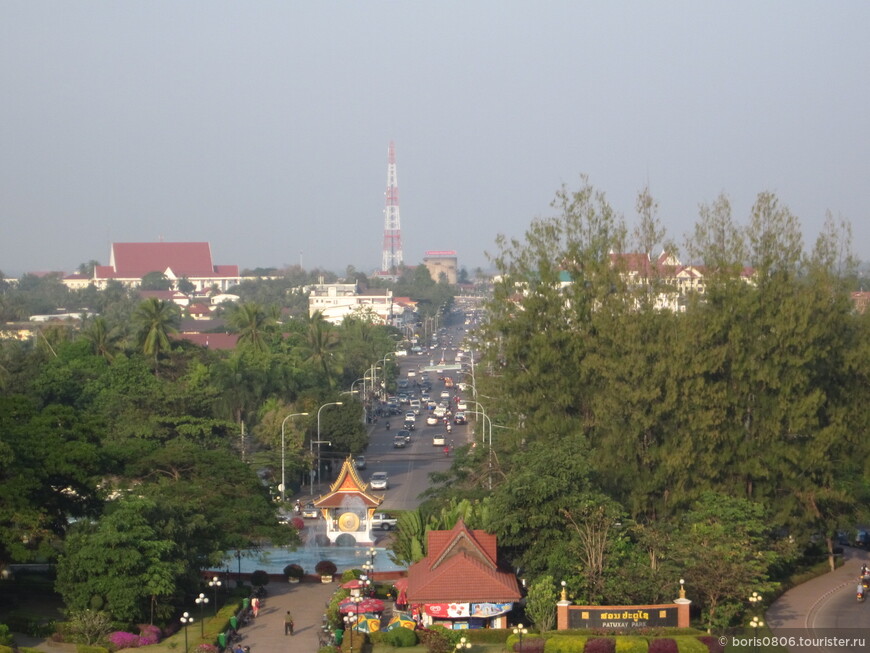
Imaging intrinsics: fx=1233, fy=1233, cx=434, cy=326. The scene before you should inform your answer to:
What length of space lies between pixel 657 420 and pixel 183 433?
17.4 m

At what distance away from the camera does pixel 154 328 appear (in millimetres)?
56188

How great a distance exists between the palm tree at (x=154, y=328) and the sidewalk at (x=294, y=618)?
88.5ft

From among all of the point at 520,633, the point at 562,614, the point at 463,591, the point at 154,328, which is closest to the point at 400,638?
the point at 463,591

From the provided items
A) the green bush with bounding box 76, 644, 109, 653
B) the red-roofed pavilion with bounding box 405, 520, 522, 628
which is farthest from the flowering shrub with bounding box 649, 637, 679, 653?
the green bush with bounding box 76, 644, 109, 653

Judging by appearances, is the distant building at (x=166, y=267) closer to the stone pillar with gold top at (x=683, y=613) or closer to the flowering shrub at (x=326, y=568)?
the flowering shrub at (x=326, y=568)

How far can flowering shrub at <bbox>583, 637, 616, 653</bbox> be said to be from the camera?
888 inches

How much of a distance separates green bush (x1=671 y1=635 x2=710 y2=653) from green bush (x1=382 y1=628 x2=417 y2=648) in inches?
195

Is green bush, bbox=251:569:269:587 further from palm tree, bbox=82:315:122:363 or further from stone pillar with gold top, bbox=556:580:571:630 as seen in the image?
palm tree, bbox=82:315:122:363

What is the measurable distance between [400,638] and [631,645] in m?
4.39

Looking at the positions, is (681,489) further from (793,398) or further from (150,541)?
(150,541)

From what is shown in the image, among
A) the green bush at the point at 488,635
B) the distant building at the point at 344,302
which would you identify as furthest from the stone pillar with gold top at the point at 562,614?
the distant building at the point at 344,302

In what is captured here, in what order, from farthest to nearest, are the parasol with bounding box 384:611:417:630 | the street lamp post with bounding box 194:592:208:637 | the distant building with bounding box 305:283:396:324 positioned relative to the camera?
the distant building with bounding box 305:283:396:324
the parasol with bounding box 384:611:417:630
the street lamp post with bounding box 194:592:208:637

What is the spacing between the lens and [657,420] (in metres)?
30.5

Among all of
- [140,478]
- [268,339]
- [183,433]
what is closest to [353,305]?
[268,339]
